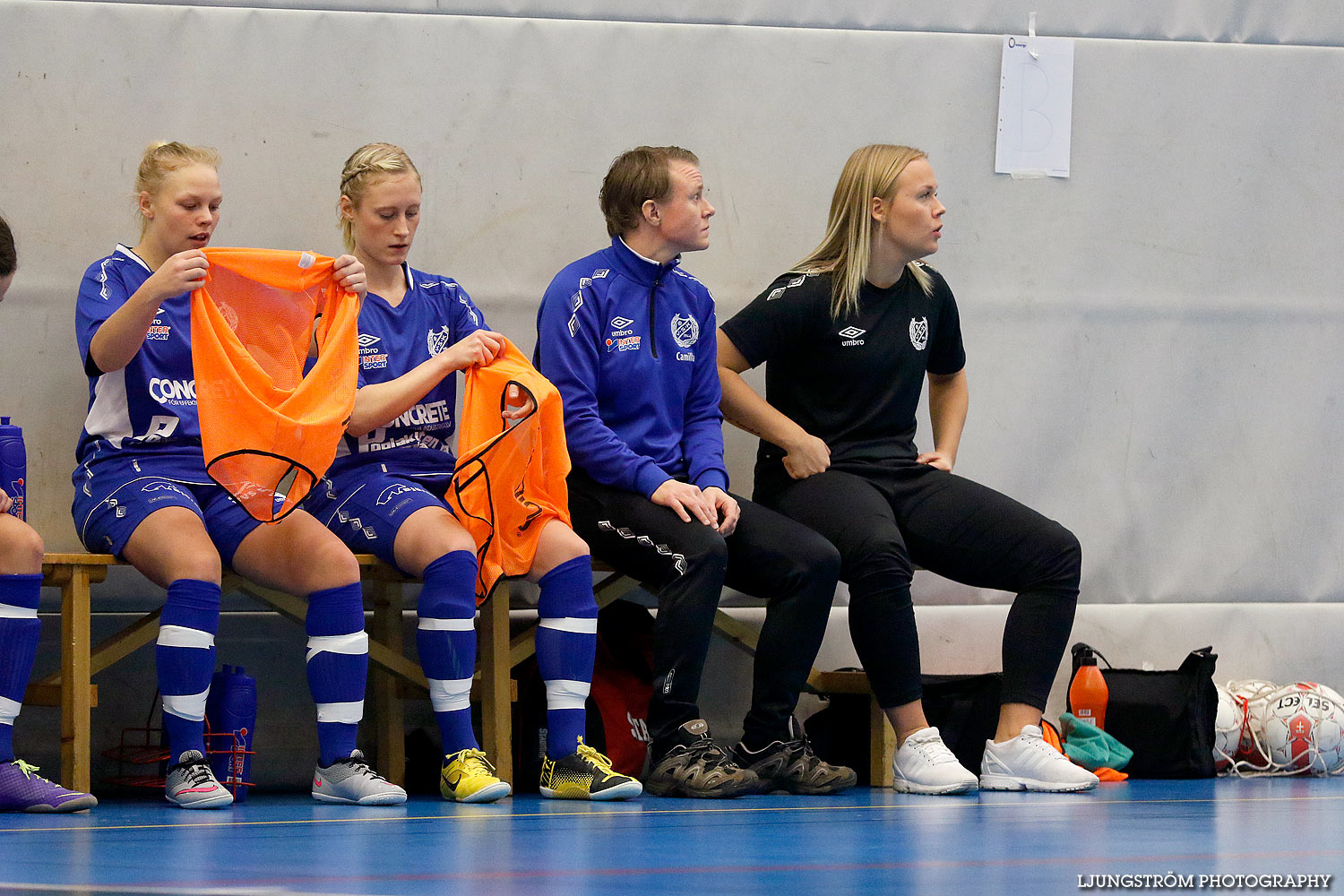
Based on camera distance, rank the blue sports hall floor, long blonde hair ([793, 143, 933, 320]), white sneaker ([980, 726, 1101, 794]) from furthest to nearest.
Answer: long blonde hair ([793, 143, 933, 320])
white sneaker ([980, 726, 1101, 794])
the blue sports hall floor

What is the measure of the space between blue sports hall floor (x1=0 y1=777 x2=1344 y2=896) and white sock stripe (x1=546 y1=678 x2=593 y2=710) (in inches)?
8.5

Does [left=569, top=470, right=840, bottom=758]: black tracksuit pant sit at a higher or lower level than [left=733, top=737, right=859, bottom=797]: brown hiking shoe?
higher

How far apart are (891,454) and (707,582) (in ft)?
2.64

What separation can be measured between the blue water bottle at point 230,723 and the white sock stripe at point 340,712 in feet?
0.90

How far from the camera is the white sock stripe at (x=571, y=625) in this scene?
11.1 ft

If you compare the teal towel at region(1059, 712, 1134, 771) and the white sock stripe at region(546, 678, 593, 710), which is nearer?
the white sock stripe at region(546, 678, 593, 710)

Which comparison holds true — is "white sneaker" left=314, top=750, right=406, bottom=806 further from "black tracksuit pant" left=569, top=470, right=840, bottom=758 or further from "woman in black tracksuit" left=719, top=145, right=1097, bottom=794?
"woman in black tracksuit" left=719, top=145, right=1097, bottom=794

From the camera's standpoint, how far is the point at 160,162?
3.50 metres

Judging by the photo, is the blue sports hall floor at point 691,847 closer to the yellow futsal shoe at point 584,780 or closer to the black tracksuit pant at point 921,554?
the yellow futsal shoe at point 584,780

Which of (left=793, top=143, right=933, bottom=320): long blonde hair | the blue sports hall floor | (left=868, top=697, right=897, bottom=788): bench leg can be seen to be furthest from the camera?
(left=793, top=143, right=933, bottom=320): long blonde hair

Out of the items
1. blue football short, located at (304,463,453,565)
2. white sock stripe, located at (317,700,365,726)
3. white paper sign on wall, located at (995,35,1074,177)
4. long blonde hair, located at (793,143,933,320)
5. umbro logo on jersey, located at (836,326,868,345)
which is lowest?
white sock stripe, located at (317,700,365,726)

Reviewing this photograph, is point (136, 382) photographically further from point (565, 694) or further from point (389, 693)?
point (565, 694)

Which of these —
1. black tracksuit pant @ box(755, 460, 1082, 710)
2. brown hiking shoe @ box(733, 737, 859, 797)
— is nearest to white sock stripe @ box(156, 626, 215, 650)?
brown hiking shoe @ box(733, 737, 859, 797)

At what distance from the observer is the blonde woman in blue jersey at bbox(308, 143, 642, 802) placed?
329cm
